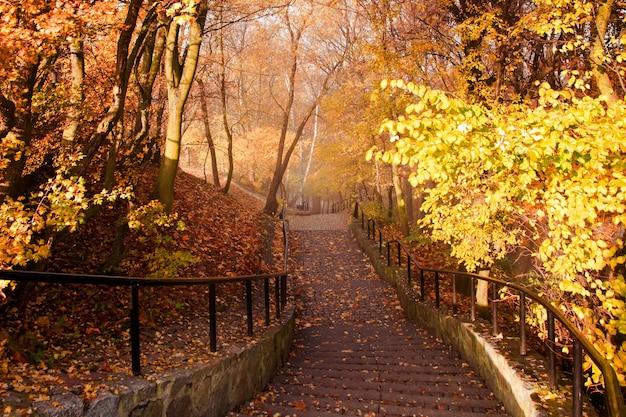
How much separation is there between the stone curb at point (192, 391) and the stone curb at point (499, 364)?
9.10 feet

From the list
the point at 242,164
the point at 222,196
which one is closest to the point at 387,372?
the point at 222,196

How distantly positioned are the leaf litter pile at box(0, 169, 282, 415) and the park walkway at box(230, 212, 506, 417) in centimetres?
91

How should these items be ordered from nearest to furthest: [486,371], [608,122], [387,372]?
[608,122] < [486,371] < [387,372]

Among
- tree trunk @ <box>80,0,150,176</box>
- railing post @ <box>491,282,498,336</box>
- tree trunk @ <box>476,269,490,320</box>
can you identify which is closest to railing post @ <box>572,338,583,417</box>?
railing post @ <box>491,282,498,336</box>

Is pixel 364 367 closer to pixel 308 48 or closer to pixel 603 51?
pixel 603 51

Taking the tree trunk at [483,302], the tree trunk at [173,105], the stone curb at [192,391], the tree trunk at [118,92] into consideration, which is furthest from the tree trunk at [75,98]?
the tree trunk at [483,302]

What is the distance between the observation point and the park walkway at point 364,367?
15.7 feet

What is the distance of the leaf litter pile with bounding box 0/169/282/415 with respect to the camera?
3363 mm

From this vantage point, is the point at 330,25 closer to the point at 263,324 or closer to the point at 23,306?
the point at 263,324

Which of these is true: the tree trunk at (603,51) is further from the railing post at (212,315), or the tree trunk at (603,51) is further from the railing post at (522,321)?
the railing post at (212,315)

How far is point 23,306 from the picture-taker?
17.1 feet

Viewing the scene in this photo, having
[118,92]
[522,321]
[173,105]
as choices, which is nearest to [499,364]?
[522,321]

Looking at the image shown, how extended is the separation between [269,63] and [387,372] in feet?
60.3

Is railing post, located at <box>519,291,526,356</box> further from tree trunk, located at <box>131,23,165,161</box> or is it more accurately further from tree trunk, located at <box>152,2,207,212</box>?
tree trunk, located at <box>131,23,165,161</box>
